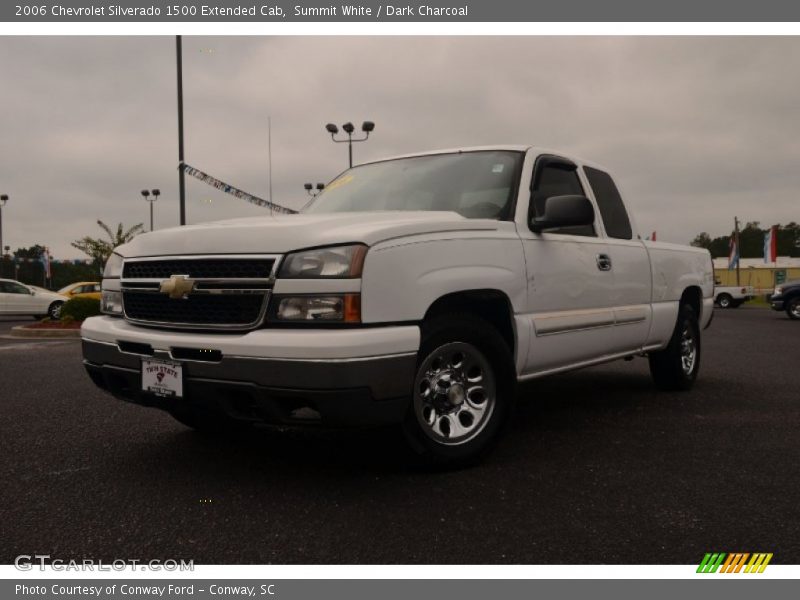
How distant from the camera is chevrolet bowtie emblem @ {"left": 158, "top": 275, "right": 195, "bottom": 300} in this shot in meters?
3.34

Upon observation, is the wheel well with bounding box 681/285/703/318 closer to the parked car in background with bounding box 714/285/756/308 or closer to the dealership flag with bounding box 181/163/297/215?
the dealership flag with bounding box 181/163/297/215

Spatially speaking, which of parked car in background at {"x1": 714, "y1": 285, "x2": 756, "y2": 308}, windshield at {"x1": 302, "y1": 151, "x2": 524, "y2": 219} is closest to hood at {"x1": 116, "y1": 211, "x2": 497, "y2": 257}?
windshield at {"x1": 302, "y1": 151, "x2": 524, "y2": 219}

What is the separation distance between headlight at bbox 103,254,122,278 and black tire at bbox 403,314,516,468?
1.83 meters

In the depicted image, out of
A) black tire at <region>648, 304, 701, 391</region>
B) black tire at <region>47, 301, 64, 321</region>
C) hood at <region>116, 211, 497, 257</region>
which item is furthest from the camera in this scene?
black tire at <region>47, 301, 64, 321</region>

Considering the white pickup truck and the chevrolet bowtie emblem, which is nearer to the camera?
the white pickup truck

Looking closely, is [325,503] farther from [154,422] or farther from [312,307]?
[154,422]

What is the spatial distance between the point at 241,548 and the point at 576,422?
2.96m

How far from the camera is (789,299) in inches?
762

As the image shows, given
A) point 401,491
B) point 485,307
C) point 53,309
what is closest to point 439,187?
point 485,307

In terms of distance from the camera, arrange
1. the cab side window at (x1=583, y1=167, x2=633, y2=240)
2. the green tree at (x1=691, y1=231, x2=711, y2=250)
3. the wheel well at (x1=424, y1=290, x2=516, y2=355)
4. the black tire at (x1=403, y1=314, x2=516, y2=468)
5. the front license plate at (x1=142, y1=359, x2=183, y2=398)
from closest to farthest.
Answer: the front license plate at (x1=142, y1=359, x2=183, y2=398) → the black tire at (x1=403, y1=314, x2=516, y2=468) → the wheel well at (x1=424, y1=290, x2=516, y2=355) → the cab side window at (x1=583, y1=167, x2=633, y2=240) → the green tree at (x1=691, y1=231, x2=711, y2=250)

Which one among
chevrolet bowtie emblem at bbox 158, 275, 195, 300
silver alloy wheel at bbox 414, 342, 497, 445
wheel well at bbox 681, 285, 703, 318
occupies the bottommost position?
silver alloy wheel at bbox 414, 342, 497, 445

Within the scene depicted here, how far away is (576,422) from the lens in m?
4.96
